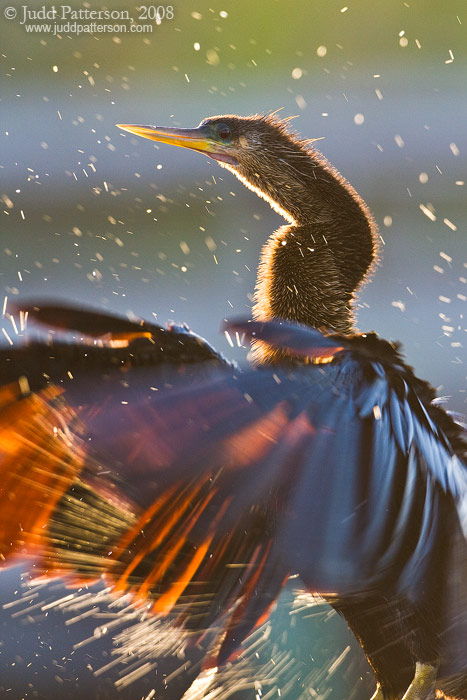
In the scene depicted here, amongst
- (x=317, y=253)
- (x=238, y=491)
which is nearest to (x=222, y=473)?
(x=238, y=491)

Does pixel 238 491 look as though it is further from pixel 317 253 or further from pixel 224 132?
pixel 224 132

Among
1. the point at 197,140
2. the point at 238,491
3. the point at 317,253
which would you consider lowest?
the point at 238,491

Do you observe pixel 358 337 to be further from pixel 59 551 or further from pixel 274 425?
pixel 59 551

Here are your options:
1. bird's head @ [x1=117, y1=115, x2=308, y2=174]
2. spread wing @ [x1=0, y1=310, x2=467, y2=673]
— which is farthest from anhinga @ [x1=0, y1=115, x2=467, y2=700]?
bird's head @ [x1=117, y1=115, x2=308, y2=174]

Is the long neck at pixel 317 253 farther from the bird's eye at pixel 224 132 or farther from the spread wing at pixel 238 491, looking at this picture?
the spread wing at pixel 238 491

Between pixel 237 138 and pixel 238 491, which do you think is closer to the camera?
pixel 238 491

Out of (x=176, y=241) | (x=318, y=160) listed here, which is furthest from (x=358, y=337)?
(x=176, y=241)
